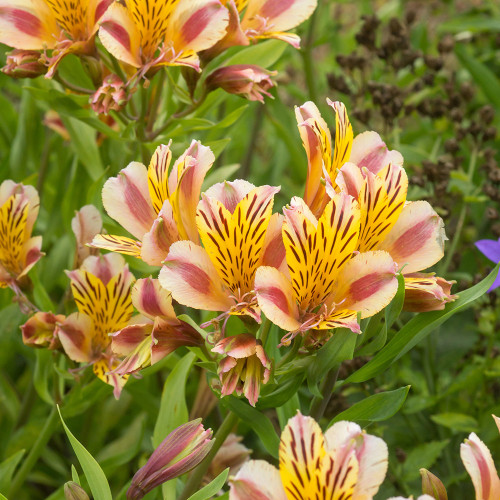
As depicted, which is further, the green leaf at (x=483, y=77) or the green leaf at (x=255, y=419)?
the green leaf at (x=483, y=77)

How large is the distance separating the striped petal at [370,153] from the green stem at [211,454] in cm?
28

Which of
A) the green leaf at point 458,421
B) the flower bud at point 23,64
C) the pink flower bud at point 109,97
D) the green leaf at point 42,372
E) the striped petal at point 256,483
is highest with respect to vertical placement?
the flower bud at point 23,64

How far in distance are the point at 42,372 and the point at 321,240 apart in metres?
0.59

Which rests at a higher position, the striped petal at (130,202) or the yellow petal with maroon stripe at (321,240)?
the yellow petal with maroon stripe at (321,240)

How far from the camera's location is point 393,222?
0.72 meters

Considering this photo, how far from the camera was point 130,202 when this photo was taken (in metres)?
0.79

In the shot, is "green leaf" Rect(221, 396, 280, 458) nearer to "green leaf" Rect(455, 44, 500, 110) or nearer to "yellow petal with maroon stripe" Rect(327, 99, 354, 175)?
"yellow petal with maroon stripe" Rect(327, 99, 354, 175)

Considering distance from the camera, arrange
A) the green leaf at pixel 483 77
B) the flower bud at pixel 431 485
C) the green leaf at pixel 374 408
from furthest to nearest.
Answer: the green leaf at pixel 483 77, the green leaf at pixel 374 408, the flower bud at pixel 431 485

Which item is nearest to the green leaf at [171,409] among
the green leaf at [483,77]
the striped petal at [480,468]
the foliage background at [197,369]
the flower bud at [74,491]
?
the foliage background at [197,369]

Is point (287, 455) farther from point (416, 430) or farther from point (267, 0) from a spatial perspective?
point (416, 430)

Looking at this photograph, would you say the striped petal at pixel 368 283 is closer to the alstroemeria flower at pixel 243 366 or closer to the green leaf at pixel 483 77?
the alstroemeria flower at pixel 243 366

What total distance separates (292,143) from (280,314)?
3.13 ft

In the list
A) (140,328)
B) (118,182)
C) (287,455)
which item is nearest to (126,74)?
(118,182)

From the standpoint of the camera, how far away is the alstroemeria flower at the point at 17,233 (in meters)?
0.94
